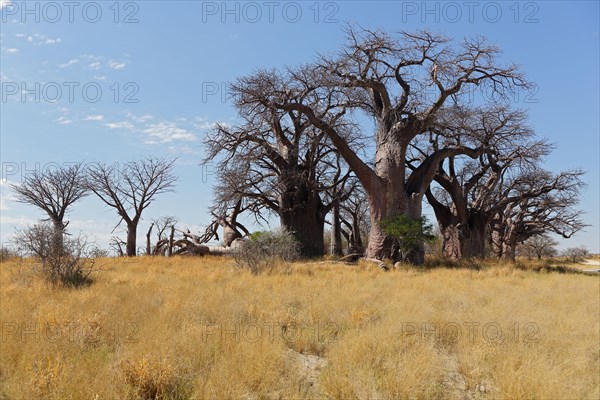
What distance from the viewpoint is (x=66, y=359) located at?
418 cm

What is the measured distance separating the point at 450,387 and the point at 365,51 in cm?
1508

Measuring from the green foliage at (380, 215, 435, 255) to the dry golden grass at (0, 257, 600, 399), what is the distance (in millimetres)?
7840

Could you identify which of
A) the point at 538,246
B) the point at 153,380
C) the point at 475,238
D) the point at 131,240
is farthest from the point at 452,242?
the point at 538,246

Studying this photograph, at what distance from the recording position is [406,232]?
16312mm

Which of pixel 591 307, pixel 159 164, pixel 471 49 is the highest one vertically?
pixel 471 49

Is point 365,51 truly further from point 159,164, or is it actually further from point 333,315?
point 159,164

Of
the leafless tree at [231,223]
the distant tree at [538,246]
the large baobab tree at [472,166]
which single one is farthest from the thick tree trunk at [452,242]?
the distant tree at [538,246]

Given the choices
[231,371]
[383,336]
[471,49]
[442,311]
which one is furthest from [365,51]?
[231,371]

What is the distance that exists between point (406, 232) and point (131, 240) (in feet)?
57.2

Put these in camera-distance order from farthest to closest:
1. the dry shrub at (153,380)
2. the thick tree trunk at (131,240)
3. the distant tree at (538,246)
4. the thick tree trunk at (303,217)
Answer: the distant tree at (538,246), the thick tree trunk at (131,240), the thick tree trunk at (303,217), the dry shrub at (153,380)

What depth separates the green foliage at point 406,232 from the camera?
53.2 feet

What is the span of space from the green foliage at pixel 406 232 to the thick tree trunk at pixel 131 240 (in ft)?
52.9

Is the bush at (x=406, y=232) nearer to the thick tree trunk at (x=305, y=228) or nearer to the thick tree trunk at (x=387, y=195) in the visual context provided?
the thick tree trunk at (x=387, y=195)

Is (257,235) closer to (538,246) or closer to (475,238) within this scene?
(475,238)
